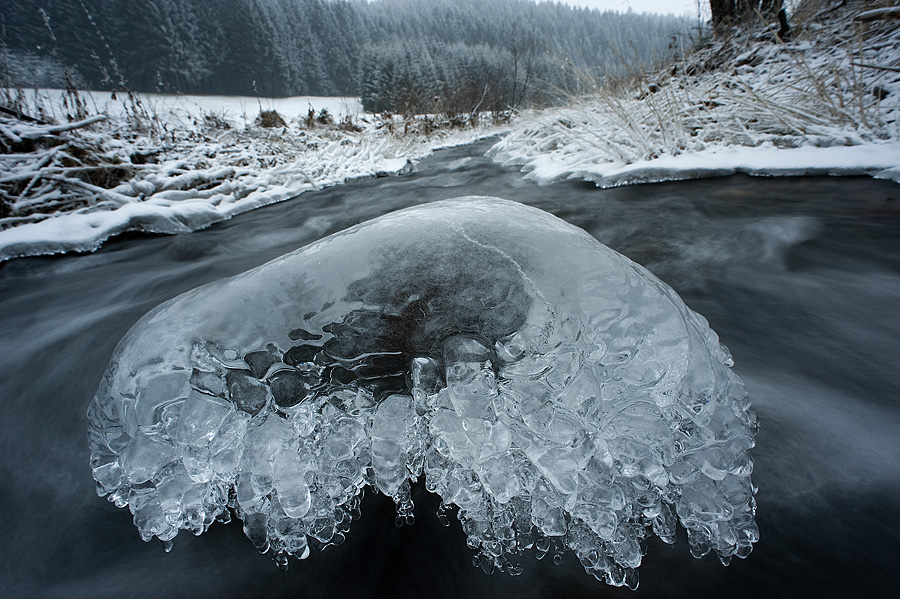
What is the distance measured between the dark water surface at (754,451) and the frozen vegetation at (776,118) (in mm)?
927

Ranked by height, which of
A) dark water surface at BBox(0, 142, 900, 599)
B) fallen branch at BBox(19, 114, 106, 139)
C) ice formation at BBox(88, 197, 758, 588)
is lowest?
dark water surface at BBox(0, 142, 900, 599)

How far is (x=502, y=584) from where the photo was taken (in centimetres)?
75

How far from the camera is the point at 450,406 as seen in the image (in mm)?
737

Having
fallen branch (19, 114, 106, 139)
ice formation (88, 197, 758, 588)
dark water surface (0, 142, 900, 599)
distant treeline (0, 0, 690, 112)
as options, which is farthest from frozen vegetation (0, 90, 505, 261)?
distant treeline (0, 0, 690, 112)

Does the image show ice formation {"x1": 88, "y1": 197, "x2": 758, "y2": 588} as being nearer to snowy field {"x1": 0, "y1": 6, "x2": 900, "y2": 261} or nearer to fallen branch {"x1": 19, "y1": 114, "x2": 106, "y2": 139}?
snowy field {"x1": 0, "y1": 6, "x2": 900, "y2": 261}

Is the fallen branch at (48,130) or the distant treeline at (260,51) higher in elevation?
the distant treeline at (260,51)

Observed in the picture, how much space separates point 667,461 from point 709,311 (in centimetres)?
118

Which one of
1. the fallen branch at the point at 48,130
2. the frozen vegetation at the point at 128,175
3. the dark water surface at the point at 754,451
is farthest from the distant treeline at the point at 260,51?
the dark water surface at the point at 754,451

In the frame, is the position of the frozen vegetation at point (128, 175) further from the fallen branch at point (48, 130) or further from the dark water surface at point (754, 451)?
the dark water surface at point (754, 451)

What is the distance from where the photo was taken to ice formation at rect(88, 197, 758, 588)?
27.7 inches

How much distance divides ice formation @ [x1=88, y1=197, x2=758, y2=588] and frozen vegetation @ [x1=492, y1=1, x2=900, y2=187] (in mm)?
3385

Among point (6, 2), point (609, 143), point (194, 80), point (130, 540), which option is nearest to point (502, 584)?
point (130, 540)

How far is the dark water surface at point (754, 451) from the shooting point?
28.8 inches

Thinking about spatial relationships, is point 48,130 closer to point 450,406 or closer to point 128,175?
point 128,175
